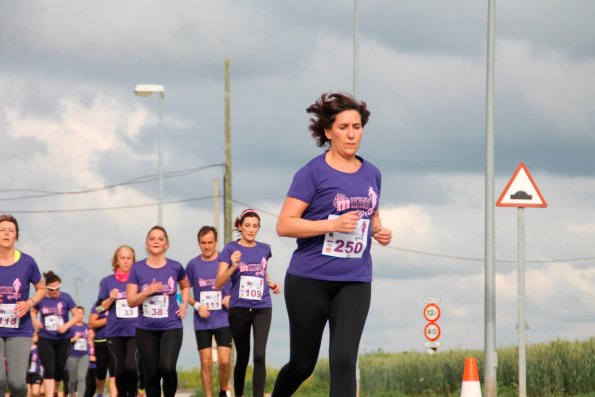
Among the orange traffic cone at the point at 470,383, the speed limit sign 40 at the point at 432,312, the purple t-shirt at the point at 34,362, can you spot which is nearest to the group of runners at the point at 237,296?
the orange traffic cone at the point at 470,383

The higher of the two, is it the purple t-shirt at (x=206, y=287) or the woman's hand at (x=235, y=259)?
the woman's hand at (x=235, y=259)

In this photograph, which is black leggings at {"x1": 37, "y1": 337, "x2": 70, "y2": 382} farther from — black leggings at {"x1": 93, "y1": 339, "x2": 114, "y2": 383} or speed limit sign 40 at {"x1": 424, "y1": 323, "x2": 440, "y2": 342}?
speed limit sign 40 at {"x1": 424, "y1": 323, "x2": 440, "y2": 342}

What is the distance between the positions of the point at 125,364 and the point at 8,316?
350 centimetres

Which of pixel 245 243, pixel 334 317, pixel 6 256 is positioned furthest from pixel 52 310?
pixel 334 317

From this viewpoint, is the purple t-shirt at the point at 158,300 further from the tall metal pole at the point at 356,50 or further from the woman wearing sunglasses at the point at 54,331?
the tall metal pole at the point at 356,50

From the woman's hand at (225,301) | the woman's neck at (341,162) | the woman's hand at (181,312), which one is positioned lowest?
the woman's hand at (181,312)

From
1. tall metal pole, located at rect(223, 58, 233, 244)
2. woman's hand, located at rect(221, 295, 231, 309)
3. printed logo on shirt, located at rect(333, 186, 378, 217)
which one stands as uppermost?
tall metal pole, located at rect(223, 58, 233, 244)

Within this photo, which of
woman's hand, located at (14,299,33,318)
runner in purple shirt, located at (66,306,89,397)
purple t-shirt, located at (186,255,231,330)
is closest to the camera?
woman's hand, located at (14,299,33,318)

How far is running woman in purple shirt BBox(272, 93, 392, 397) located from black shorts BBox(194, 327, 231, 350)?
7.58 meters

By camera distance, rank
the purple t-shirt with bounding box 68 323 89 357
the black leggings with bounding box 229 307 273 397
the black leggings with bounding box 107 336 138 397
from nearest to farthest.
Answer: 1. the black leggings with bounding box 229 307 273 397
2. the black leggings with bounding box 107 336 138 397
3. the purple t-shirt with bounding box 68 323 89 357

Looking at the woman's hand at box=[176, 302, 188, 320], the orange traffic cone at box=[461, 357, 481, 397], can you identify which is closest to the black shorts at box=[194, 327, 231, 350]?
the woman's hand at box=[176, 302, 188, 320]

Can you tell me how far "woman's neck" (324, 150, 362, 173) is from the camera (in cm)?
880

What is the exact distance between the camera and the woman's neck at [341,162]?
28.9 feet

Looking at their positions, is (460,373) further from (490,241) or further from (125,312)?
(125,312)
